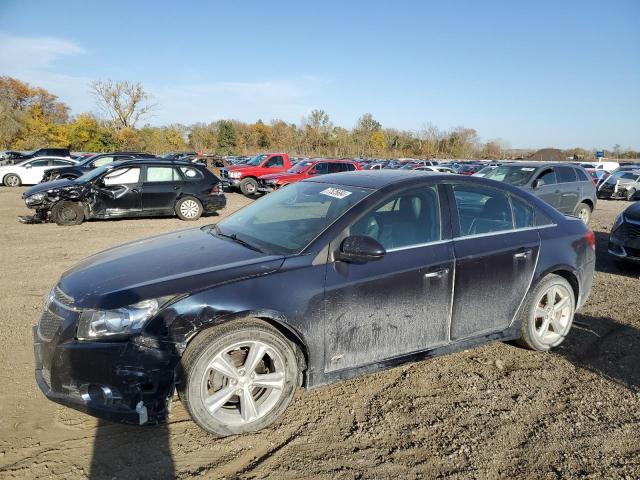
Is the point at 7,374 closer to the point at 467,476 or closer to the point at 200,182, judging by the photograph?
the point at 467,476

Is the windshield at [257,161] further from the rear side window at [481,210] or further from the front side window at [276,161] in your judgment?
the rear side window at [481,210]

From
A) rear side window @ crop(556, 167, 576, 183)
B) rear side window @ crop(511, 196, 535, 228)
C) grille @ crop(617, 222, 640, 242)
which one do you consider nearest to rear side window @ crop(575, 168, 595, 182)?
rear side window @ crop(556, 167, 576, 183)

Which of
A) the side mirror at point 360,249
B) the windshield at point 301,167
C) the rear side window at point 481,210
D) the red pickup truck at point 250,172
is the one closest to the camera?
the side mirror at point 360,249

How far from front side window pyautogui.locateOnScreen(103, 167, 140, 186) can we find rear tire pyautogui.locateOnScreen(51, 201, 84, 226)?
94cm

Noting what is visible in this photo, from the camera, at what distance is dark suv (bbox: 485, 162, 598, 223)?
11.0 m

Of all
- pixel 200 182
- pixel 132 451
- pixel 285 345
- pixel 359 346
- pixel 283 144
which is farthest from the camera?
pixel 283 144

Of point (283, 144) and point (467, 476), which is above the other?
point (283, 144)

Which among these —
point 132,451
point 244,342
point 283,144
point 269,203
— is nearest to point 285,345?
point 244,342

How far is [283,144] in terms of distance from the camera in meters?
73.4

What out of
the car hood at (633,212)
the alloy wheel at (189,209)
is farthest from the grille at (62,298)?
the alloy wheel at (189,209)

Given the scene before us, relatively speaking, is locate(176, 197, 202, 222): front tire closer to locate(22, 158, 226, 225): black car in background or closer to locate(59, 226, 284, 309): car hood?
locate(22, 158, 226, 225): black car in background

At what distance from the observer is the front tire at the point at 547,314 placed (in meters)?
4.02

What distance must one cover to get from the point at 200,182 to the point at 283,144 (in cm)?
6199

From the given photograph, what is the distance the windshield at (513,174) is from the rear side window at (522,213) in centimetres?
704
